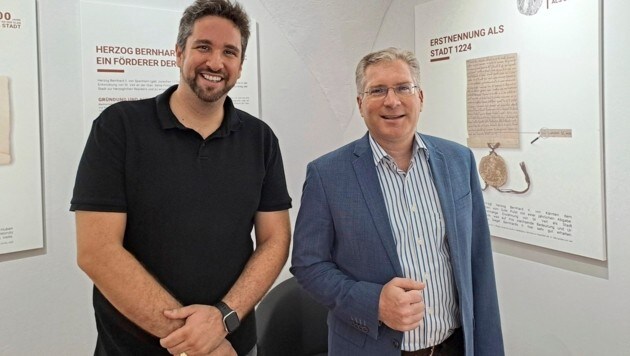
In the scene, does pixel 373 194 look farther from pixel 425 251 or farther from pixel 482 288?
pixel 482 288

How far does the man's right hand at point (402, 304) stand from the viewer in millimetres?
1355

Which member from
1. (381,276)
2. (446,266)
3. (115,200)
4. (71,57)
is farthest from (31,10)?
(446,266)

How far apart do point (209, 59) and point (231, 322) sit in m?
0.74

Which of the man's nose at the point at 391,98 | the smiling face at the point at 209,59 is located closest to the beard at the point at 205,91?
the smiling face at the point at 209,59

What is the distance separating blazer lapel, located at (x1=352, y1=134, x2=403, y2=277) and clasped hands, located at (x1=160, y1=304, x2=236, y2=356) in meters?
0.51

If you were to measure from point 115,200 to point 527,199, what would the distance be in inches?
71.1

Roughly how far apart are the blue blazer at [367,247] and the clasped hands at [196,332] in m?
0.31

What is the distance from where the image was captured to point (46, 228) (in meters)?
2.23

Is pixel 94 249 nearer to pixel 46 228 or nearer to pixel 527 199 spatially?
pixel 46 228

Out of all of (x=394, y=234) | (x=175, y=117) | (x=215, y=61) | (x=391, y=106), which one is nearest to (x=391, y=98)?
(x=391, y=106)

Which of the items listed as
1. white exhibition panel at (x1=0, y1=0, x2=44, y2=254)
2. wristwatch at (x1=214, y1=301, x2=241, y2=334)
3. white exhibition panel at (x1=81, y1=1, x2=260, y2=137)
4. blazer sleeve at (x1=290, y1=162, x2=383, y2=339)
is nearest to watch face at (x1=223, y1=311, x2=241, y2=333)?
wristwatch at (x1=214, y1=301, x2=241, y2=334)

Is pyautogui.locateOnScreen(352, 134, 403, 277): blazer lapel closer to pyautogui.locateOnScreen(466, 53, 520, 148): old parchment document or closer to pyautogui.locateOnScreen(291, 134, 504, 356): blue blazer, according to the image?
pyautogui.locateOnScreen(291, 134, 504, 356): blue blazer

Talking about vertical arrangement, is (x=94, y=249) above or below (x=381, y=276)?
above

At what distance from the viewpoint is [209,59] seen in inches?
56.4
